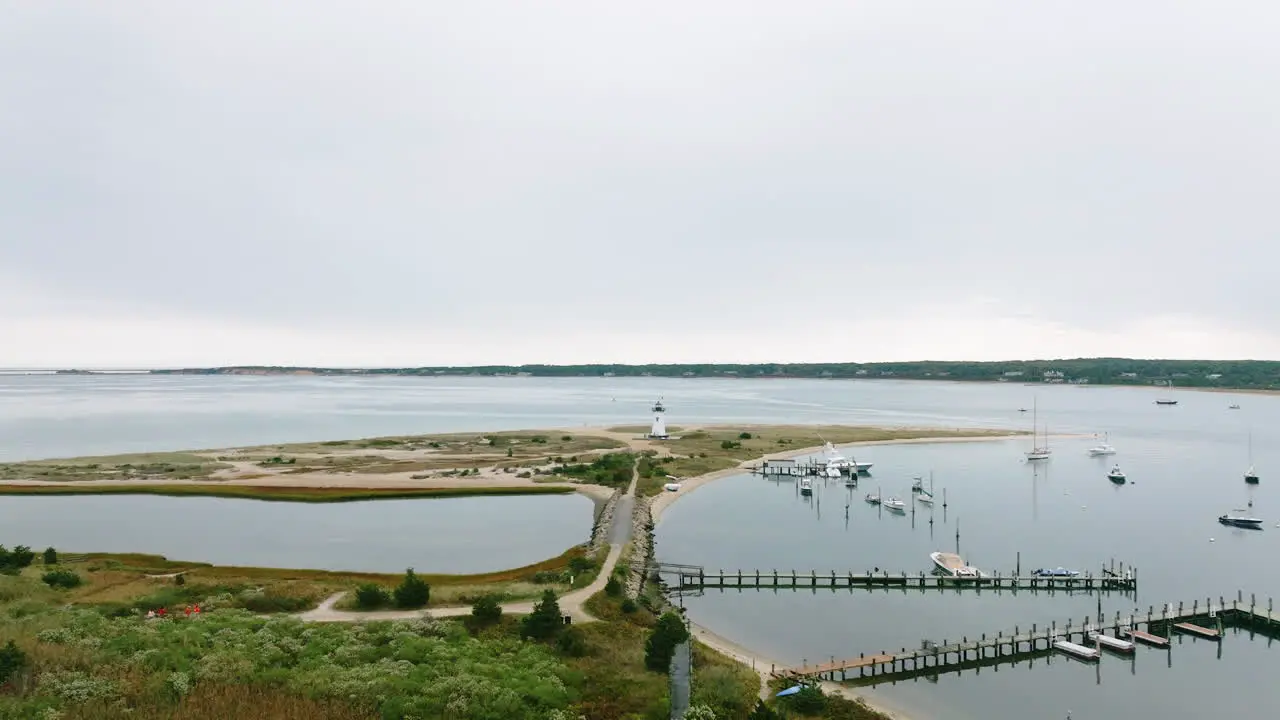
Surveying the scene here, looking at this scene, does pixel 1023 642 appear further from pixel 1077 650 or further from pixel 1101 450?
pixel 1101 450

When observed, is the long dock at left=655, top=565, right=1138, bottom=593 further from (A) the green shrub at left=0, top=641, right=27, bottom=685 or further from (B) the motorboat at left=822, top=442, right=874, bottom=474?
(B) the motorboat at left=822, top=442, right=874, bottom=474

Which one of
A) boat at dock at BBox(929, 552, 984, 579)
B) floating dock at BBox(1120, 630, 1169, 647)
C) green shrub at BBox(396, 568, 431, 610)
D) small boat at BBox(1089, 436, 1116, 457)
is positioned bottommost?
floating dock at BBox(1120, 630, 1169, 647)

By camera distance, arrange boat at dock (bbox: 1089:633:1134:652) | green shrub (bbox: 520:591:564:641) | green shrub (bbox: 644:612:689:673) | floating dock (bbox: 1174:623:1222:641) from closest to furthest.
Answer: green shrub (bbox: 644:612:689:673) → green shrub (bbox: 520:591:564:641) → boat at dock (bbox: 1089:633:1134:652) → floating dock (bbox: 1174:623:1222:641)

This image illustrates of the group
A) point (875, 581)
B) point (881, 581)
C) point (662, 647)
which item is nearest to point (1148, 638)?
point (881, 581)

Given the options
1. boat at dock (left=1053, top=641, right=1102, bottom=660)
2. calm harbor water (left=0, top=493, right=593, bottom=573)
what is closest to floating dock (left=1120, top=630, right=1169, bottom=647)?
boat at dock (left=1053, top=641, right=1102, bottom=660)

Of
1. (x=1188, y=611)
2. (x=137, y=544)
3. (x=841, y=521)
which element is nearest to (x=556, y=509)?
(x=841, y=521)

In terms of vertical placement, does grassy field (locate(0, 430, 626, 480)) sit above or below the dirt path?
below

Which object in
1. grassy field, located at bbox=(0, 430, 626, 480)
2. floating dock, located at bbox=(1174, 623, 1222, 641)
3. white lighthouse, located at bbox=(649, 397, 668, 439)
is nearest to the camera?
floating dock, located at bbox=(1174, 623, 1222, 641)

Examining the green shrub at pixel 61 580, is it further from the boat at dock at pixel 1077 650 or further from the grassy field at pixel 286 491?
the boat at dock at pixel 1077 650

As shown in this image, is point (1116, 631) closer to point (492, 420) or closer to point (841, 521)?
point (841, 521)
